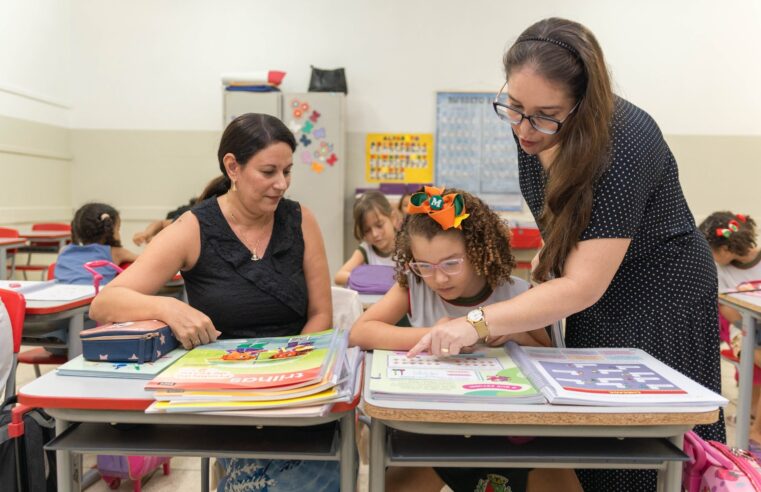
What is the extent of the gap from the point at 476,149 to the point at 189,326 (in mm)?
4848

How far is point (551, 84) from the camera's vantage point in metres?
1.12

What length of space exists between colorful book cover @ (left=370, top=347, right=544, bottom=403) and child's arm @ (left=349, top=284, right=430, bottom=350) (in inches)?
2.8

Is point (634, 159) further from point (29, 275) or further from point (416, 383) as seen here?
point (29, 275)

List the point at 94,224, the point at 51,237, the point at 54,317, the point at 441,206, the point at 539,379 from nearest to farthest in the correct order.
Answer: the point at 539,379 → the point at 441,206 → the point at 54,317 → the point at 94,224 → the point at 51,237

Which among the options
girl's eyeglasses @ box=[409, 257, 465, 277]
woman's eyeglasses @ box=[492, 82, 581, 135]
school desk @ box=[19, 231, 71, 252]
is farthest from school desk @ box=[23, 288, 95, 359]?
school desk @ box=[19, 231, 71, 252]

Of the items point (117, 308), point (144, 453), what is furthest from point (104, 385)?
point (117, 308)

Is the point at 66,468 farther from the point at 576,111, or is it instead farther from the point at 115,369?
the point at 576,111

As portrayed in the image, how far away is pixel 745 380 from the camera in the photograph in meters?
2.43

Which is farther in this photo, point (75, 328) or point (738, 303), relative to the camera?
point (738, 303)

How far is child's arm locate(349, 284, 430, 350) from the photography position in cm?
133

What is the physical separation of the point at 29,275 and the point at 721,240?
18.6 ft

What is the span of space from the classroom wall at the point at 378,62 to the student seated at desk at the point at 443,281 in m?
4.31

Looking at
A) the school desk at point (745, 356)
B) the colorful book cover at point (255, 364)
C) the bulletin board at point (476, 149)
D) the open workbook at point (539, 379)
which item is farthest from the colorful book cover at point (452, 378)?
the bulletin board at point (476, 149)

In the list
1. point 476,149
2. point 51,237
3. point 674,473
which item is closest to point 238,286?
point 674,473
